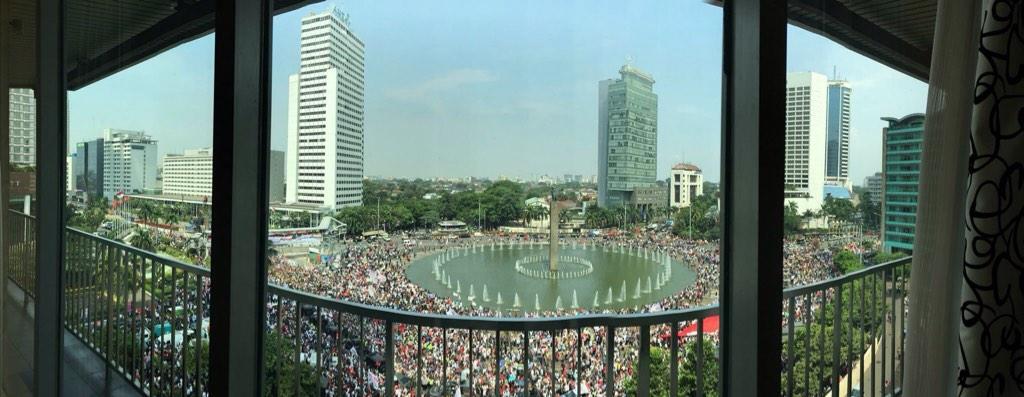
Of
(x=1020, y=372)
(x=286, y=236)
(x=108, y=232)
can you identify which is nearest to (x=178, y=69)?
(x=286, y=236)

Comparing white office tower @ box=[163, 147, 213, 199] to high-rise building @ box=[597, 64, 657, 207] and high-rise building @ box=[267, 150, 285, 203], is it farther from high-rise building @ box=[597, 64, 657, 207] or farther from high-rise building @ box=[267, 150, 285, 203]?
high-rise building @ box=[597, 64, 657, 207]

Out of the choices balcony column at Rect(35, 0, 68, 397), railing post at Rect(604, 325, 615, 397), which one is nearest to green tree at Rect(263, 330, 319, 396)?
balcony column at Rect(35, 0, 68, 397)

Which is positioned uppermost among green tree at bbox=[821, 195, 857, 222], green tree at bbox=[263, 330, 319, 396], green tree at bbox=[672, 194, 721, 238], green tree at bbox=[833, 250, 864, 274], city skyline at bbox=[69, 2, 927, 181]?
city skyline at bbox=[69, 2, 927, 181]

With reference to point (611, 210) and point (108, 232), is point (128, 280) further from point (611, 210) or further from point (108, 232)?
point (611, 210)

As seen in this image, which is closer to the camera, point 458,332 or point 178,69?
point 178,69

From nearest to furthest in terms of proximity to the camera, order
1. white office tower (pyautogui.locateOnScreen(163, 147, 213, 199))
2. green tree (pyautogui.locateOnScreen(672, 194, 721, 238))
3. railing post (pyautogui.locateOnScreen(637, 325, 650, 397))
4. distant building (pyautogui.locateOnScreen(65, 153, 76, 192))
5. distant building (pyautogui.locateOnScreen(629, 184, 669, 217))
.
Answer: green tree (pyautogui.locateOnScreen(672, 194, 721, 238)), white office tower (pyautogui.locateOnScreen(163, 147, 213, 199)), distant building (pyautogui.locateOnScreen(629, 184, 669, 217)), distant building (pyautogui.locateOnScreen(65, 153, 76, 192)), railing post (pyautogui.locateOnScreen(637, 325, 650, 397))

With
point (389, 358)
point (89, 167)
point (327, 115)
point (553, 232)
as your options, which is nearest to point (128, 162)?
point (89, 167)

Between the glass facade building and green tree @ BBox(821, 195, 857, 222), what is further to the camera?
the glass facade building
